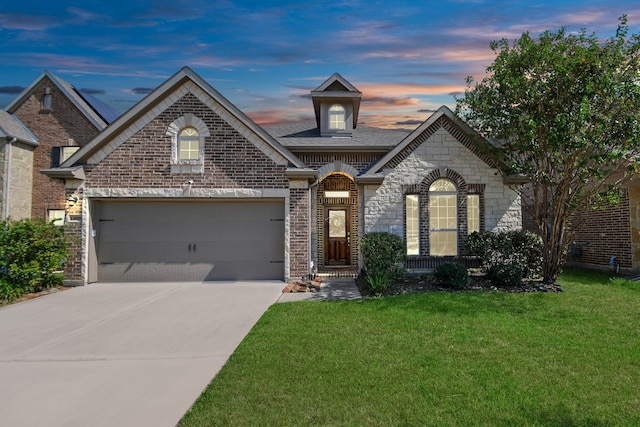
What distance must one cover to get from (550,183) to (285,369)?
8867mm

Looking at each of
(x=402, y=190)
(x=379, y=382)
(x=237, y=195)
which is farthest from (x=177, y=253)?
(x=379, y=382)

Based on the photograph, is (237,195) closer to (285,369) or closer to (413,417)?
(285,369)

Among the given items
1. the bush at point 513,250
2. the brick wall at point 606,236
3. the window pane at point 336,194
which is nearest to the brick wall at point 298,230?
the window pane at point 336,194

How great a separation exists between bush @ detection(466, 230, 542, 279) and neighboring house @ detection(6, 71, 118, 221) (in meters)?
16.7

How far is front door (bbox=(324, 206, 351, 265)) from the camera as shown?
14.6 m

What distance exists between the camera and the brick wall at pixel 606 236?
41.3ft

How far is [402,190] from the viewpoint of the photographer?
11.3m

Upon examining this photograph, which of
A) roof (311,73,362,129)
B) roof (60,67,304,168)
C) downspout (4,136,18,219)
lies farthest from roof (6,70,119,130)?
roof (311,73,362,129)

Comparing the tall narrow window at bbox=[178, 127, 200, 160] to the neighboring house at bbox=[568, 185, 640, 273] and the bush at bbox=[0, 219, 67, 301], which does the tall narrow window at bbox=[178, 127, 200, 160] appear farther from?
the neighboring house at bbox=[568, 185, 640, 273]

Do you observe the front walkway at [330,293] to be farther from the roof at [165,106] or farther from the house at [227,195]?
the roof at [165,106]

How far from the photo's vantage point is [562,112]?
9461 mm

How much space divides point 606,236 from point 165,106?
53.5ft

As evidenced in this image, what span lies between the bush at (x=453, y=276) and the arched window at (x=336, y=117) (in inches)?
289

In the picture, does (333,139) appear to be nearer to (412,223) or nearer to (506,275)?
(412,223)
